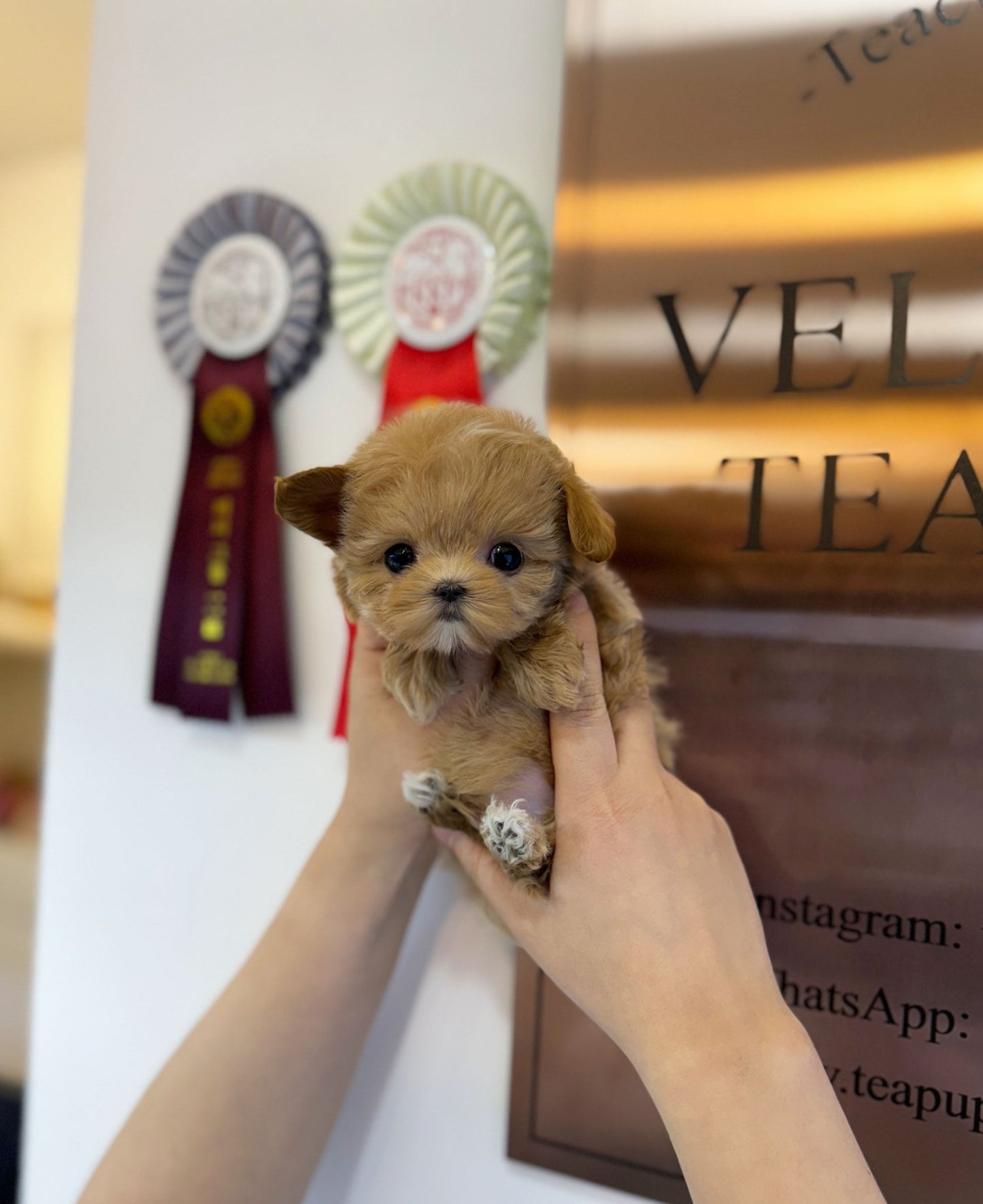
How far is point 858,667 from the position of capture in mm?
747

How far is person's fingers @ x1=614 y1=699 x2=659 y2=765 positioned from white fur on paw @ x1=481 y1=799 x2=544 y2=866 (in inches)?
3.9

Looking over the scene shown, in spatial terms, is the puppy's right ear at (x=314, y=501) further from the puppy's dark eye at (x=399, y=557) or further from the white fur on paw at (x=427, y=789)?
the white fur on paw at (x=427, y=789)

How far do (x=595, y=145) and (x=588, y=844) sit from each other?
28.3 inches

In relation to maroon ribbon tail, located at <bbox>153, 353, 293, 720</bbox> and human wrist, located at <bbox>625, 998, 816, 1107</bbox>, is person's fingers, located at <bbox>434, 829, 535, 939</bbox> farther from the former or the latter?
maroon ribbon tail, located at <bbox>153, 353, 293, 720</bbox>

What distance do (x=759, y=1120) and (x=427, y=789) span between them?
0.33m

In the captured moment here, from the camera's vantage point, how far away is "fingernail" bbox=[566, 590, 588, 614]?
25.0 inches

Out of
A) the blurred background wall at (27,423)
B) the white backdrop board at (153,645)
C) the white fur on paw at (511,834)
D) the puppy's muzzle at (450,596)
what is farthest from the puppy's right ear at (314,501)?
the blurred background wall at (27,423)

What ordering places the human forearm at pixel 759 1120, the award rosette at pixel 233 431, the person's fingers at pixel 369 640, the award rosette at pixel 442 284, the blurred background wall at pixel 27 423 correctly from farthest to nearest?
the blurred background wall at pixel 27 423 → the award rosette at pixel 233 431 → the award rosette at pixel 442 284 → the person's fingers at pixel 369 640 → the human forearm at pixel 759 1120

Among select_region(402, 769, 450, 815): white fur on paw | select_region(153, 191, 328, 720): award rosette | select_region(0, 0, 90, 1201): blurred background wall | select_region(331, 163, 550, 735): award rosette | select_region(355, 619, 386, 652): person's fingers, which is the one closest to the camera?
select_region(402, 769, 450, 815): white fur on paw

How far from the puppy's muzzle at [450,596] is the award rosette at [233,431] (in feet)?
1.76

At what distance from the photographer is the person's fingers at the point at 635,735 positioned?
65cm

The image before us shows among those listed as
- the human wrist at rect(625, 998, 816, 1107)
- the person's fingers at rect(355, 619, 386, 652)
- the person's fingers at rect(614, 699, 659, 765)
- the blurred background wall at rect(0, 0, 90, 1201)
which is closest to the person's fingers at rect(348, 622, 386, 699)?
the person's fingers at rect(355, 619, 386, 652)

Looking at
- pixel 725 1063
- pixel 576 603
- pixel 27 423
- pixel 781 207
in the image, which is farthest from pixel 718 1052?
pixel 27 423

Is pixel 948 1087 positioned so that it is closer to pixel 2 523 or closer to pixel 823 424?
pixel 823 424
